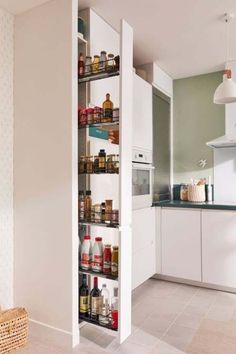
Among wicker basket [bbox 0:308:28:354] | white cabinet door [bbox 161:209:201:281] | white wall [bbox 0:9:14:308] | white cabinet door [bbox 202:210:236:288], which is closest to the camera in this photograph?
wicker basket [bbox 0:308:28:354]

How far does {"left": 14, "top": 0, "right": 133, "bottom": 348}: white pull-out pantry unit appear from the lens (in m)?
1.86

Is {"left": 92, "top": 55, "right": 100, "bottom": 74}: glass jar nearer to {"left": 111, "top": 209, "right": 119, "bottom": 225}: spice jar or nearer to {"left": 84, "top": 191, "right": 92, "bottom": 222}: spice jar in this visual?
{"left": 84, "top": 191, "right": 92, "bottom": 222}: spice jar

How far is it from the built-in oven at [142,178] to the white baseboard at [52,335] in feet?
3.87

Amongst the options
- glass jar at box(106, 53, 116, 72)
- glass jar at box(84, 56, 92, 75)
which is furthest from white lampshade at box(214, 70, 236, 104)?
glass jar at box(84, 56, 92, 75)

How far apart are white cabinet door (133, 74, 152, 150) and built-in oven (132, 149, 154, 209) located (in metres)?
0.09

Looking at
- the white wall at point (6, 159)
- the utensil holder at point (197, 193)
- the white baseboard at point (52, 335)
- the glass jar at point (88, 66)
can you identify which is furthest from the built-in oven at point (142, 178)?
the white baseboard at point (52, 335)

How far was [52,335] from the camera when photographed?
6.40 ft

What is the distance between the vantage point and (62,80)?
1.93 metres

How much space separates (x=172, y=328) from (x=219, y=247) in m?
0.98

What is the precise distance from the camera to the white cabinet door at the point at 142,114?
270 centimetres

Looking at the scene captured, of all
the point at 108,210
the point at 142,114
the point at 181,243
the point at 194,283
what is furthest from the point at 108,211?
the point at 194,283

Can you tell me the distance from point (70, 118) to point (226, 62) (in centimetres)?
210

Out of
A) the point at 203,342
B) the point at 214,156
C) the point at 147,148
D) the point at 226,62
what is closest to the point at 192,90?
the point at 226,62

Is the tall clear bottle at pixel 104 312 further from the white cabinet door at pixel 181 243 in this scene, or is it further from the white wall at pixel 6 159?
the white cabinet door at pixel 181 243
